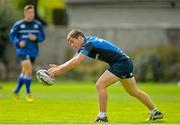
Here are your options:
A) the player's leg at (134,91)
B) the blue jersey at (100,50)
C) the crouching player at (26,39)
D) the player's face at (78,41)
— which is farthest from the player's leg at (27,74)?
the player's face at (78,41)

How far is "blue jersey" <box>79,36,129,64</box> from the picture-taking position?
13688mm

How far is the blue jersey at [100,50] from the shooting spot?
1369 centimetres

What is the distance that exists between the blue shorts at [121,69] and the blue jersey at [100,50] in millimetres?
78

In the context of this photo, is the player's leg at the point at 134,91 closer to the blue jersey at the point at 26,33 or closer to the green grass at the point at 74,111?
the green grass at the point at 74,111

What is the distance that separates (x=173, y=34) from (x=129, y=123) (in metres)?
23.4

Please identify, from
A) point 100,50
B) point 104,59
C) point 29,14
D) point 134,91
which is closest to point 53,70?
point 100,50

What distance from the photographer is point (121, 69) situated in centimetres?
1398

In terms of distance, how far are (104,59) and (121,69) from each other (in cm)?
37

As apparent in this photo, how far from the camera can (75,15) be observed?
145ft

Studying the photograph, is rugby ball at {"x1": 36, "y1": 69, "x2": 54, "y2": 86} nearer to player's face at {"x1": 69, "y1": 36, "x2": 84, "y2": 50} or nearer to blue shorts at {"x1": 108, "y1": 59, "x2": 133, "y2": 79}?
player's face at {"x1": 69, "y1": 36, "x2": 84, "y2": 50}

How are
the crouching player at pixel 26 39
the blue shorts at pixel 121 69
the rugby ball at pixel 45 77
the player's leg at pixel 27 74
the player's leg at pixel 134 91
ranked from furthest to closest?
1. the crouching player at pixel 26 39
2. the player's leg at pixel 27 74
3. the player's leg at pixel 134 91
4. the blue shorts at pixel 121 69
5. the rugby ball at pixel 45 77

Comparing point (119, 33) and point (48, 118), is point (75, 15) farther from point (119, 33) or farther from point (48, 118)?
point (48, 118)

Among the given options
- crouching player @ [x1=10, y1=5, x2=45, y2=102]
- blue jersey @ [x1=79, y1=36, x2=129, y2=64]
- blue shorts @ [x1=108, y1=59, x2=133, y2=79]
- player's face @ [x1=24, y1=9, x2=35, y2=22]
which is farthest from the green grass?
player's face @ [x1=24, y1=9, x2=35, y2=22]

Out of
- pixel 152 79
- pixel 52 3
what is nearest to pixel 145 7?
pixel 152 79
